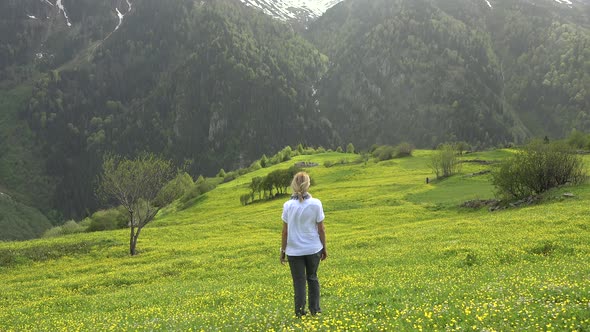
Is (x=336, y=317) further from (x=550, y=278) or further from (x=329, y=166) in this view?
(x=329, y=166)

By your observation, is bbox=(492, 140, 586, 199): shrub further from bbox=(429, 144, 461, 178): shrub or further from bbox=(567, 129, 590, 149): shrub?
bbox=(567, 129, 590, 149): shrub

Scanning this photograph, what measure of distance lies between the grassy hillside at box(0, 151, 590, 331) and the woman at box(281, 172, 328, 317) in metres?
1.32

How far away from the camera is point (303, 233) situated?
12.6 meters

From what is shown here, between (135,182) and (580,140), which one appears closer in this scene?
(135,182)

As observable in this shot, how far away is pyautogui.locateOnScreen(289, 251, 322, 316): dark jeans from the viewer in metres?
12.8

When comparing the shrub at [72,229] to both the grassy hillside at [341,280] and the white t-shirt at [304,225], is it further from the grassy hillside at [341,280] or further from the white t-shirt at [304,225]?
the white t-shirt at [304,225]

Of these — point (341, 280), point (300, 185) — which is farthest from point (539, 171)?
point (300, 185)

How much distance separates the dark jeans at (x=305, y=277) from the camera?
12.8 m

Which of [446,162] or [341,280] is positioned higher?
[446,162]

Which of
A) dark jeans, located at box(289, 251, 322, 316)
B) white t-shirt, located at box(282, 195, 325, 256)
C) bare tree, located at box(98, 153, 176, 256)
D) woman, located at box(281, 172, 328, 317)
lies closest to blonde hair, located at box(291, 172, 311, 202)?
woman, located at box(281, 172, 328, 317)

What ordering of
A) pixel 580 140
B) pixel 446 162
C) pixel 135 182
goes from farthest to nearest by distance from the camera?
1. pixel 580 140
2. pixel 446 162
3. pixel 135 182

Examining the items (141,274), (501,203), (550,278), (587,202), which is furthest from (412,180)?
(550,278)

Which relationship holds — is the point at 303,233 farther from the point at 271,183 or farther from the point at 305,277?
the point at 271,183

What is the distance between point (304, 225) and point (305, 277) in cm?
165
